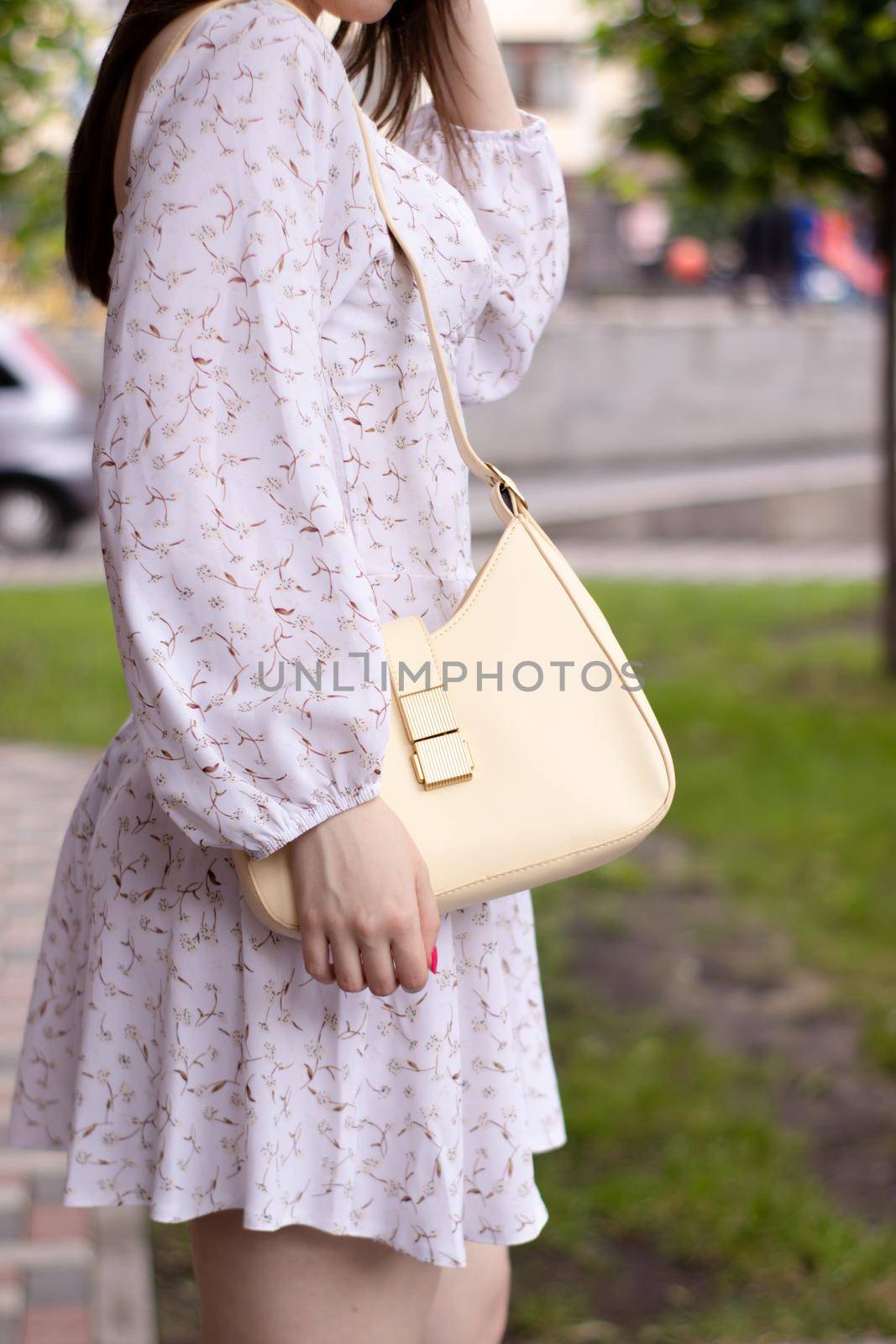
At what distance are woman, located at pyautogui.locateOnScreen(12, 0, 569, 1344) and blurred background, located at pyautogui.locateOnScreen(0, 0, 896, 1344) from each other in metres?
0.77

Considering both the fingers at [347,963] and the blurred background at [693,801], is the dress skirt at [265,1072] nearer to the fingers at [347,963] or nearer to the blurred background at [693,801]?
the fingers at [347,963]

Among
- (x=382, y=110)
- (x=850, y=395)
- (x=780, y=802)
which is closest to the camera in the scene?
(x=382, y=110)

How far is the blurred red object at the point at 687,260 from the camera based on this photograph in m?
25.2

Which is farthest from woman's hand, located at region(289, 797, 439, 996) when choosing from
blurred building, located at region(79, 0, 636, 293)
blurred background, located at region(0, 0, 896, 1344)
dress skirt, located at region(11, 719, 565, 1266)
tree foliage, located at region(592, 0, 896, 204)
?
blurred building, located at region(79, 0, 636, 293)

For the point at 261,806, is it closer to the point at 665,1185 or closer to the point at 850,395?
the point at 665,1185

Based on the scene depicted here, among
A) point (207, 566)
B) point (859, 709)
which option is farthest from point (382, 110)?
point (859, 709)

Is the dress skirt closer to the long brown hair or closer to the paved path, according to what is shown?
the long brown hair

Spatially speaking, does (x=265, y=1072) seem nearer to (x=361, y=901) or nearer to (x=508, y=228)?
(x=361, y=901)

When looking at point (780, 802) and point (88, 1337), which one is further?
point (780, 802)

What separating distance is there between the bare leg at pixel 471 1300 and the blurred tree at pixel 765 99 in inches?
172

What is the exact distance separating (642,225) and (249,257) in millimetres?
29421

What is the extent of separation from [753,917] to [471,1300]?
2.88 meters

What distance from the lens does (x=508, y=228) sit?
1620 mm

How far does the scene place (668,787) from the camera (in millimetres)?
1259
